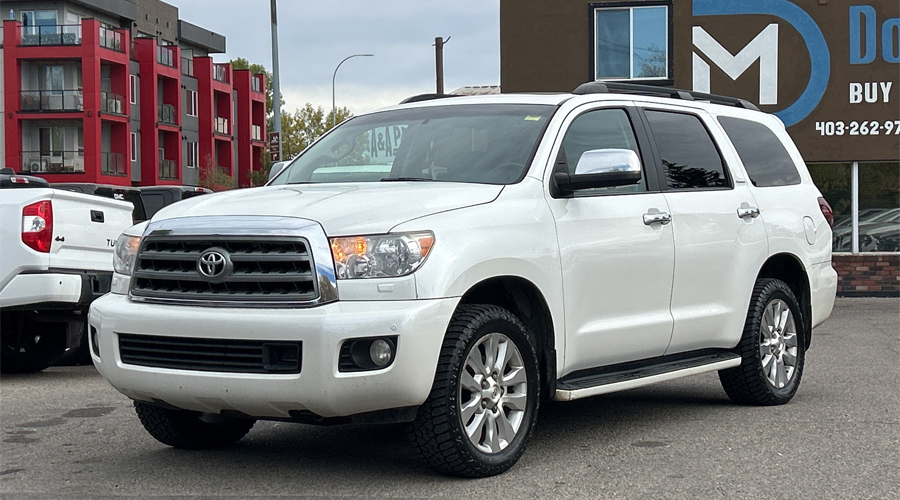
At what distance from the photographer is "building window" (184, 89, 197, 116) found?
210 feet

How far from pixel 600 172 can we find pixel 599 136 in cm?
74

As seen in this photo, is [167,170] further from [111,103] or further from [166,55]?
[111,103]

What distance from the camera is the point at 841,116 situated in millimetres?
19328

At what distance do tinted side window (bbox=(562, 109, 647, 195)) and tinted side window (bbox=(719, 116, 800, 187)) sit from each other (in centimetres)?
128

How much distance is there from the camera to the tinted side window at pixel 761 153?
806 cm

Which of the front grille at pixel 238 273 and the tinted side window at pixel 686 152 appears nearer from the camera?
the front grille at pixel 238 273

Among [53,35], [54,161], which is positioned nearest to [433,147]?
[54,161]

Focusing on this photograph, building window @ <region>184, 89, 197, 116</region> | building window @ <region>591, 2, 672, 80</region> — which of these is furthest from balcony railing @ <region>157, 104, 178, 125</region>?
building window @ <region>591, 2, 672, 80</region>

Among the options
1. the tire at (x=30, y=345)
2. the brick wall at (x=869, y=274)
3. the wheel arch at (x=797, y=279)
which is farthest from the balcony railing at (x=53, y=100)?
the wheel arch at (x=797, y=279)

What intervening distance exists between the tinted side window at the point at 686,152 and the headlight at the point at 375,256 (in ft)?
7.96

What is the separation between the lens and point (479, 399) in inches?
220

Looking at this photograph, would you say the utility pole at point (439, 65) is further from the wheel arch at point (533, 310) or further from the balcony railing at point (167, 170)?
the wheel arch at point (533, 310)

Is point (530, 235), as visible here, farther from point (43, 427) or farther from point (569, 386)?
point (43, 427)

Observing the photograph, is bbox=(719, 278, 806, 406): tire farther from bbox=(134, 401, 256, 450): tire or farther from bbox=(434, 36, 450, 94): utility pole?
bbox=(434, 36, 450, 94): utility pole
